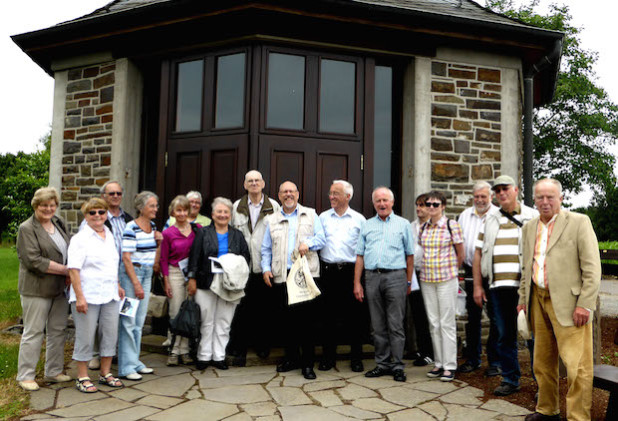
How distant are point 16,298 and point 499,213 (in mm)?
9744

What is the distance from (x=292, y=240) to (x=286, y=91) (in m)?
2.27

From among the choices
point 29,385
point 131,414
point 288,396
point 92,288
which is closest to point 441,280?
point 288,396

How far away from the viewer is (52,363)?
434cm

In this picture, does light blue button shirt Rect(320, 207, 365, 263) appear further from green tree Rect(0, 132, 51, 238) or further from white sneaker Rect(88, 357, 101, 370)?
green tree Rect(0, 132, 51, 238)

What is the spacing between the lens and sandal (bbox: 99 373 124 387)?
13.9 ft

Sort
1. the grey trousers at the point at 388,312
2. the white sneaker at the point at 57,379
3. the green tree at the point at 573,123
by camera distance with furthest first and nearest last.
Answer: the green tree at the point at 573,123
the grey trousers at the point at 388,312
the white sneaker at the point at 57,379

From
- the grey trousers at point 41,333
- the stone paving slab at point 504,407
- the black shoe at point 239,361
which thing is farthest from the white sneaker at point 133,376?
the stone paving slab at point 504,407

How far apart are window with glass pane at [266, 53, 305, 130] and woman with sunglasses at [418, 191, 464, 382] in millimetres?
2280

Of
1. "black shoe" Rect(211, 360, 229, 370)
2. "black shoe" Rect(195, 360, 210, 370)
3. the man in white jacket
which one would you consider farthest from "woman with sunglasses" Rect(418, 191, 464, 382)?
"black shoe" Rect(195, 360, 210, 370)

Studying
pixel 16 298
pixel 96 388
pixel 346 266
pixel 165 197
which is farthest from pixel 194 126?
pixel 16 298

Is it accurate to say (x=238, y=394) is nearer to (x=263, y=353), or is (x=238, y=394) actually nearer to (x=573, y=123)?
(x=263, y=353)

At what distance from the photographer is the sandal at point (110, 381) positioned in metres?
4.23

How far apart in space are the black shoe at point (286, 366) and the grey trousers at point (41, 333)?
199 cm

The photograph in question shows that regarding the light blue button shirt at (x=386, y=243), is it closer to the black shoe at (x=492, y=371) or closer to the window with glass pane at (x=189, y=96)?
the black shoe at (x=492, y=371)
